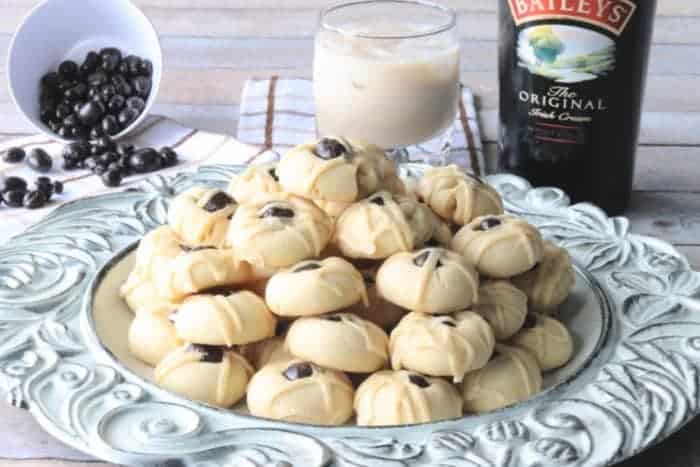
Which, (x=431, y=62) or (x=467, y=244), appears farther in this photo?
(x=431, y=62)

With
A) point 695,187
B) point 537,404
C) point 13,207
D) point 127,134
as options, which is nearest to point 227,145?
point 127,134

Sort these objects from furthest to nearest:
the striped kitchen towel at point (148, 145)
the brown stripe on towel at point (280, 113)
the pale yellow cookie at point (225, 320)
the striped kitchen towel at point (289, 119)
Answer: the brown stripe on towel at point (280, 113) → the striped kitchen towel at point (289, 119) → the striped kitchen towel at point (148, 145) → the pale yellow cookie at point (225, 320)

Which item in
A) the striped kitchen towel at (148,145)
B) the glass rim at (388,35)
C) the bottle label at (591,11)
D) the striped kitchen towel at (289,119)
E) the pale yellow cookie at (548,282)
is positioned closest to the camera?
the pale yellow cookie at (548,282)

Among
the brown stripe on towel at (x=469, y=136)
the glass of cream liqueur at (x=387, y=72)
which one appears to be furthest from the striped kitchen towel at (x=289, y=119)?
the glass of cream liqueur at (x=387, y=72)

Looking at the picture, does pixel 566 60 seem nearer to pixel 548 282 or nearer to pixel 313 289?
pixel 548 282

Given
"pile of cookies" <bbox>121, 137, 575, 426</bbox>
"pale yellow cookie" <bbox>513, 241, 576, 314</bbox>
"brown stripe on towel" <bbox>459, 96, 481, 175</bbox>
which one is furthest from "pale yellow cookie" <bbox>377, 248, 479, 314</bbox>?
"brown stripe on towel" <bbox>459, 96, 481, 175</bbox>

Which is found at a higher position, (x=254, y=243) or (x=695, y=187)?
(x=254, y=243)

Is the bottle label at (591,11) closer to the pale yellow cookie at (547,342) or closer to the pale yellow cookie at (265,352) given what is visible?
the pale yellow cookie at (547,342)

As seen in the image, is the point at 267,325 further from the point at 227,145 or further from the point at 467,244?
the point at 227,145
